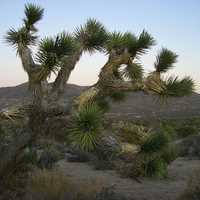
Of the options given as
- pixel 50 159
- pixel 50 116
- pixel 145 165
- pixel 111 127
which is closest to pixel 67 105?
pixel 50 116

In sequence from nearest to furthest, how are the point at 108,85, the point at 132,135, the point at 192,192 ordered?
the point at 192,192 < the point at 108,85 < the point at 132,135

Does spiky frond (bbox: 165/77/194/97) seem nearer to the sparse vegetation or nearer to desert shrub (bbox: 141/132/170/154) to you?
the sparse vegetation

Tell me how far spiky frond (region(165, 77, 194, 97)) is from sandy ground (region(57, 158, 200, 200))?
2347 millimetres

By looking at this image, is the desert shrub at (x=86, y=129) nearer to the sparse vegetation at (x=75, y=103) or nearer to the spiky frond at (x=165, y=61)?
the sparse vegetation at (x=75, y=103)

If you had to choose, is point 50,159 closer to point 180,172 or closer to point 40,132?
point 180,172

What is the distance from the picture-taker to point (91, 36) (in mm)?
9734

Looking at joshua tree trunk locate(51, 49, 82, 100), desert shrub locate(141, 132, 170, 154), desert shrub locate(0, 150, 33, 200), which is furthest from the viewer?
desert shrub locate(141, 132, 170, 154)

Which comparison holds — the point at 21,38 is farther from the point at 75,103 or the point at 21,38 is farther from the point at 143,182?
the point at 143,182

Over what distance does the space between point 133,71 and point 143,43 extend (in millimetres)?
817

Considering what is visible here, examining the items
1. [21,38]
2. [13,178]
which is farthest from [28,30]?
[13,178]

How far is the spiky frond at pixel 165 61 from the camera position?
9930 mm

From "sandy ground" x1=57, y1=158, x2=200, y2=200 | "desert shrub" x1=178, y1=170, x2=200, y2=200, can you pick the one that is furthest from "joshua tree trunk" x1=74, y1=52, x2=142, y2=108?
"desert shrub" x1=178, y1=170, x2=200, y2=200

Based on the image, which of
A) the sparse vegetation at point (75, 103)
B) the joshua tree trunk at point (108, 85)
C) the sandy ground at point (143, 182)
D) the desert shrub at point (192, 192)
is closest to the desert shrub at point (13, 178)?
the sparse vegetation at point (75, 103)

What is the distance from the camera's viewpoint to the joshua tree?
28.0ft
